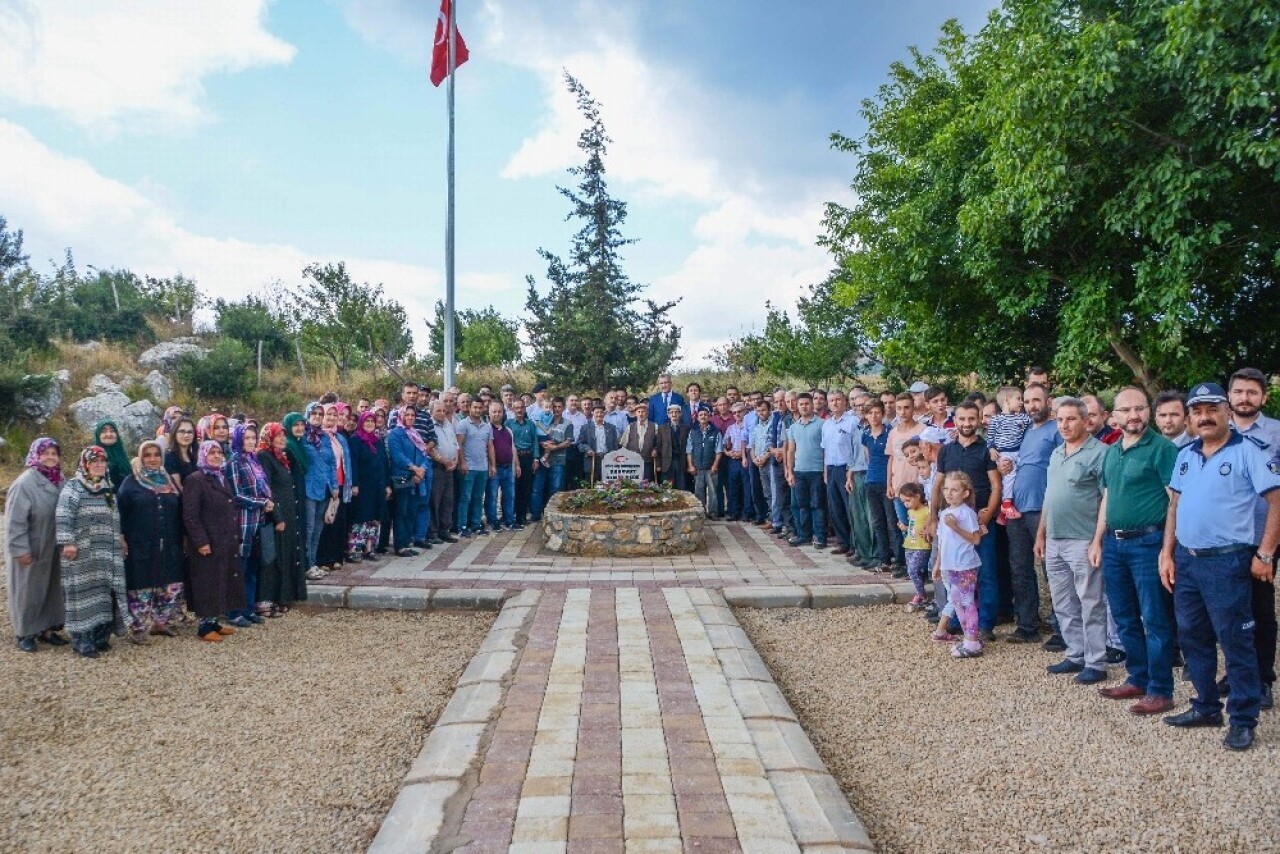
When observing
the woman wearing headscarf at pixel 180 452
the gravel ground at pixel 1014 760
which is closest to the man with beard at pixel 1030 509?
the gravel ground at pixel 1014 760

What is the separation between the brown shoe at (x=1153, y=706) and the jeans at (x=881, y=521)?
3.54m

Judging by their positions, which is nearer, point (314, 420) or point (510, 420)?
point (314, 420)

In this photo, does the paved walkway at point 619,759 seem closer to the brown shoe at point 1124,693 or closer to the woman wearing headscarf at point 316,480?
the brown shoe at point 1124,693

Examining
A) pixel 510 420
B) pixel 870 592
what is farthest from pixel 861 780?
pixel 510 420

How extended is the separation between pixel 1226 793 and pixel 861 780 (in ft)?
5.16

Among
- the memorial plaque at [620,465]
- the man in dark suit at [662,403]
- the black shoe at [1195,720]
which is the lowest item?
the black shoe at [1195,720]

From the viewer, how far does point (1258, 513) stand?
4.39m

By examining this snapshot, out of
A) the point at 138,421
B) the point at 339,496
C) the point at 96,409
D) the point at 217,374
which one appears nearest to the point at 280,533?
the point at 339,496

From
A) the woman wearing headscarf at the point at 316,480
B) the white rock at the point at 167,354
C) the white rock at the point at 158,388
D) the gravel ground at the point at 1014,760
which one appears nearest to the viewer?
the gravel ground at the point at 1014,760

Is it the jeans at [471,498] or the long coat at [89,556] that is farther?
the jeans at [471,498]

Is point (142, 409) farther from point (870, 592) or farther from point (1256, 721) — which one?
point (1256, 721)

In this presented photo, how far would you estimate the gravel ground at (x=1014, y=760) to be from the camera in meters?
3.39

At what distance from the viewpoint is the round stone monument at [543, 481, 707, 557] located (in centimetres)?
932

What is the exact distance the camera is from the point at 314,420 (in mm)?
8109
